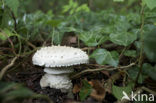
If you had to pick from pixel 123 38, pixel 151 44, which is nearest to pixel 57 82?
pixel 123 38

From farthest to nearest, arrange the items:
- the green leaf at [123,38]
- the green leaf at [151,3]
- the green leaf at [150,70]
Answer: the green leaf at [123,38]
the green leaf at [151,3]
the green leaf at [150,70]

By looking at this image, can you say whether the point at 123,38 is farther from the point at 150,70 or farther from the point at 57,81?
the point at 57,81

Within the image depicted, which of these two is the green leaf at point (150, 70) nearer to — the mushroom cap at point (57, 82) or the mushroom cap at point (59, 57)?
the mushroom cap at point (59, 57)

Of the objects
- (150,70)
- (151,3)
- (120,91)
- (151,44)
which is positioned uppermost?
(151,3)

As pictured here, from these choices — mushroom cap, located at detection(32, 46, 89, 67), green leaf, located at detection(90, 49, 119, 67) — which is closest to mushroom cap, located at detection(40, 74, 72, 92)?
mushroom cap, located at detection(32, 46, 89, 67)

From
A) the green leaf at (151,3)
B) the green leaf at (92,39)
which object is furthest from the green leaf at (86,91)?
the green leaf at (151,3)

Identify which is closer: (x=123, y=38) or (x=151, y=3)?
(x=151, y=3)

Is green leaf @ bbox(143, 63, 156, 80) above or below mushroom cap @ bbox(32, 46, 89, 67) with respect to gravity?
below

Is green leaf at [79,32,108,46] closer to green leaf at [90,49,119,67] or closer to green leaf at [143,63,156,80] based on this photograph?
green leaf at [90,49,119,67]
